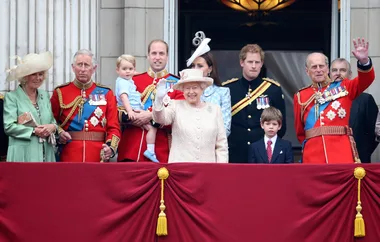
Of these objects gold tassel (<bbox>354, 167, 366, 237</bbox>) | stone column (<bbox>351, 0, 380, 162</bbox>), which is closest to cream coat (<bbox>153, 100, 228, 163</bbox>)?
gold tassel (<bbox>354, 167, 366, 237</bbox>)

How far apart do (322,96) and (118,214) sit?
255cm

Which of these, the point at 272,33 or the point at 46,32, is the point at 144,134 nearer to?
the point at 46,32

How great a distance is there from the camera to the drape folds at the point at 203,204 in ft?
41.3

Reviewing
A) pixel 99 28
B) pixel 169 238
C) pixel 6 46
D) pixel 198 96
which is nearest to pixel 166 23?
pixel 99 28

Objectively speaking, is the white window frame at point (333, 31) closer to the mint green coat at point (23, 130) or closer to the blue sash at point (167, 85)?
the blue sash at point (167, 85)

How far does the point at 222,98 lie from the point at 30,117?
197 cm

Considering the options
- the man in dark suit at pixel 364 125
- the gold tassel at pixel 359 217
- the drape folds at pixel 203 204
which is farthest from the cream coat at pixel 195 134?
the man in dark suit at pixel 364 125

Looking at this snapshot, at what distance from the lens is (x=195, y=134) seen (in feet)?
42.8

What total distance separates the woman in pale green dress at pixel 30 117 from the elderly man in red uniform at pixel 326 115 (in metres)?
2.54

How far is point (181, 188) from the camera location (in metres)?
12.6

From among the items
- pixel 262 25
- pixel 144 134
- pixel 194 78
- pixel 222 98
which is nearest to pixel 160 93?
pixel 194 78

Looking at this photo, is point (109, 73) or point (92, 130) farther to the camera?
point (109, 73)

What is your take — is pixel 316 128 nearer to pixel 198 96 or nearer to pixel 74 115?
pixel 198 96

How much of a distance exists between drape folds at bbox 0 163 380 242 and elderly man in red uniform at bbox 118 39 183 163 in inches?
43.3
